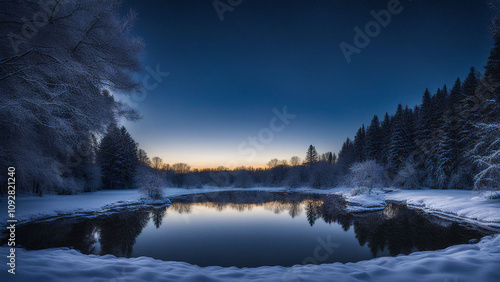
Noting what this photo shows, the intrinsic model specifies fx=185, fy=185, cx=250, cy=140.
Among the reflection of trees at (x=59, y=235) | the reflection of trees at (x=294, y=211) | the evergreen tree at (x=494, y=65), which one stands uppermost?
the evergreen tree at (x=494, y=65)

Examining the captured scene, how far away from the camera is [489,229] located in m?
10.5

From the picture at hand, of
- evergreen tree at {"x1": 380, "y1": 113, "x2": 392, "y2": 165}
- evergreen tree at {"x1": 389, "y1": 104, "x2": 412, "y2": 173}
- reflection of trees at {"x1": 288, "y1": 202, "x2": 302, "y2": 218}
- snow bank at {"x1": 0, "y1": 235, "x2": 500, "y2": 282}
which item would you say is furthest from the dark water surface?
evergreen tree at {"x1": 380, "y1": 113, "x2": 392, "y2": 165}

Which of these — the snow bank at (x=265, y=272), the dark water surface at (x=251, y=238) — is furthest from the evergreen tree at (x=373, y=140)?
the snow bank at (x=265, y=272)

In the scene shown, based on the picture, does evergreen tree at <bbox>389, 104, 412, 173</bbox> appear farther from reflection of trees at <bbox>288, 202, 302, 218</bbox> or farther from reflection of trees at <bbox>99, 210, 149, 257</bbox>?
reflection of trees at <bbox>99, 210, 149, 257</bbox>

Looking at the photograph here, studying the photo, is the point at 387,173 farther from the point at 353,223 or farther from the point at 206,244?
the point at 206,244

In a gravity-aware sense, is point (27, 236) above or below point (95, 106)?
below

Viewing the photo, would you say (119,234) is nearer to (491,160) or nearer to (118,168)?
(491,160)

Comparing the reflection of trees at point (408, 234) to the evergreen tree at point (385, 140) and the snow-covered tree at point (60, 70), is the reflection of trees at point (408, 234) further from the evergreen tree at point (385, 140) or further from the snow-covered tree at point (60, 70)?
the evergreen tree at point (385, 140)

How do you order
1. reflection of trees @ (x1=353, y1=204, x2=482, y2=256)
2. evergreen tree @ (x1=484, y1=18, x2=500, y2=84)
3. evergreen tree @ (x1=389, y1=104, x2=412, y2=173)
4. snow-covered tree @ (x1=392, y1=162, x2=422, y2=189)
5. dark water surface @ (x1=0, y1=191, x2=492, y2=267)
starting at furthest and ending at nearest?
1. evergreen tree @ (x1=389, y1=104, x2=412, y2=173)
2. snow-covered tree @ (x1=392, y1=162, x2=422, y2=189)
3. evergreen tree @ (x1=484, y1=18, x2=500, y2=84)
4. reflection of trees @ (x1=353, y1=204, x2=482, y2=256)
5. dark water surface @ (x1=0, y1=191, x2=492, y2=267)

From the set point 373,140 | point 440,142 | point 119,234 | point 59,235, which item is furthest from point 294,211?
point 373,140

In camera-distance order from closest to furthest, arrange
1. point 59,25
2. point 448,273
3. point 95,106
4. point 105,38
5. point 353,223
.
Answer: point 448,273
point 59,25
point 105,38
point 95,106
point 353,223

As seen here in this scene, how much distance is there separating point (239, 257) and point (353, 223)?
403 inches

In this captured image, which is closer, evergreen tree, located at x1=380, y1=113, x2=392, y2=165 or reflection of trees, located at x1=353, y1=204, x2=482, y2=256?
reflection of trees, located at x1=353, y1=204, x2=482, y2=256

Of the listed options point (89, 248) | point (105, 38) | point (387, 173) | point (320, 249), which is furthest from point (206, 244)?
point (387, 173)
